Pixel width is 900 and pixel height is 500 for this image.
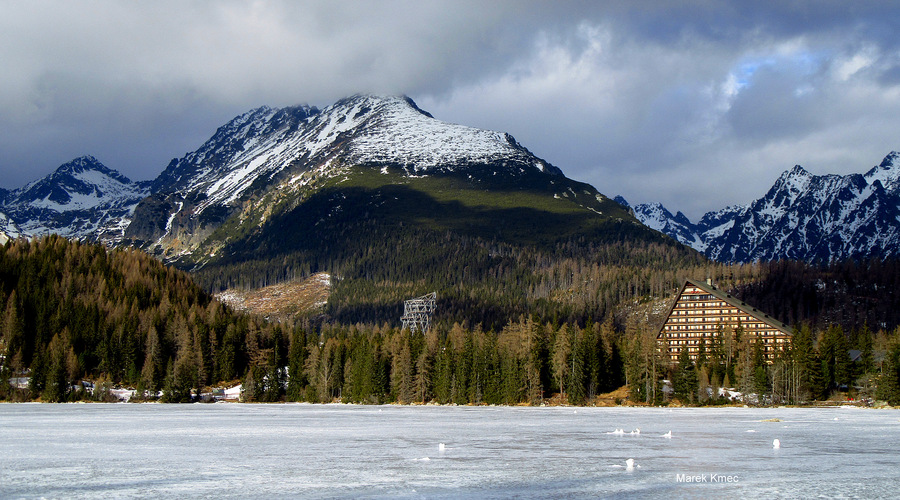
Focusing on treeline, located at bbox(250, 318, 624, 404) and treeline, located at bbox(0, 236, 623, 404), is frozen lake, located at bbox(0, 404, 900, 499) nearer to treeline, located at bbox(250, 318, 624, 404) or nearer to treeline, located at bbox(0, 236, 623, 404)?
treeline, located at bbox(250, 318, 624, 404)

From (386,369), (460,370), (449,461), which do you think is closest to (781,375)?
(460,370)

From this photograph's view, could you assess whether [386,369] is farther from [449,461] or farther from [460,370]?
[449,461]

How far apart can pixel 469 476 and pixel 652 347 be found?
388 feet

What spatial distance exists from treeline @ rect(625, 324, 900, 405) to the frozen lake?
67.4 metres

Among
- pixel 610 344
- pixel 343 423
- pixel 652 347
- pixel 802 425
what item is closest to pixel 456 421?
pixel 343 423

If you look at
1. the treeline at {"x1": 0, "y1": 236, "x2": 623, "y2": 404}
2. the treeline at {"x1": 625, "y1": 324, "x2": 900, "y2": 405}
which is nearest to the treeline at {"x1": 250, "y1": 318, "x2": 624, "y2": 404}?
the treeline at {"x1": 0, "y1": 236, "x2": 623, "y2": 404}

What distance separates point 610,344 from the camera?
174 metres

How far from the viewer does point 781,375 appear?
157 metres

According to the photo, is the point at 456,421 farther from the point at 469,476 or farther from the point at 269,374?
the point at 269,374

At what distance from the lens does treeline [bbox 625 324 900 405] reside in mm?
151750

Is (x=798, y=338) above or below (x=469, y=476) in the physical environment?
above

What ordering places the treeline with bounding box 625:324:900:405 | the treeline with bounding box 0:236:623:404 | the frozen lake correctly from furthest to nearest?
the treeline with bounding box 0:236:623:404 → the treeline with bounding box 625:324:900:405 → the frozen lake

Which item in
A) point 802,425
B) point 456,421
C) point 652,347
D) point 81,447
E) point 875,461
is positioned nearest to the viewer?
point 875,461

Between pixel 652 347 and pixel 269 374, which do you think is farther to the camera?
pixel 269 374
